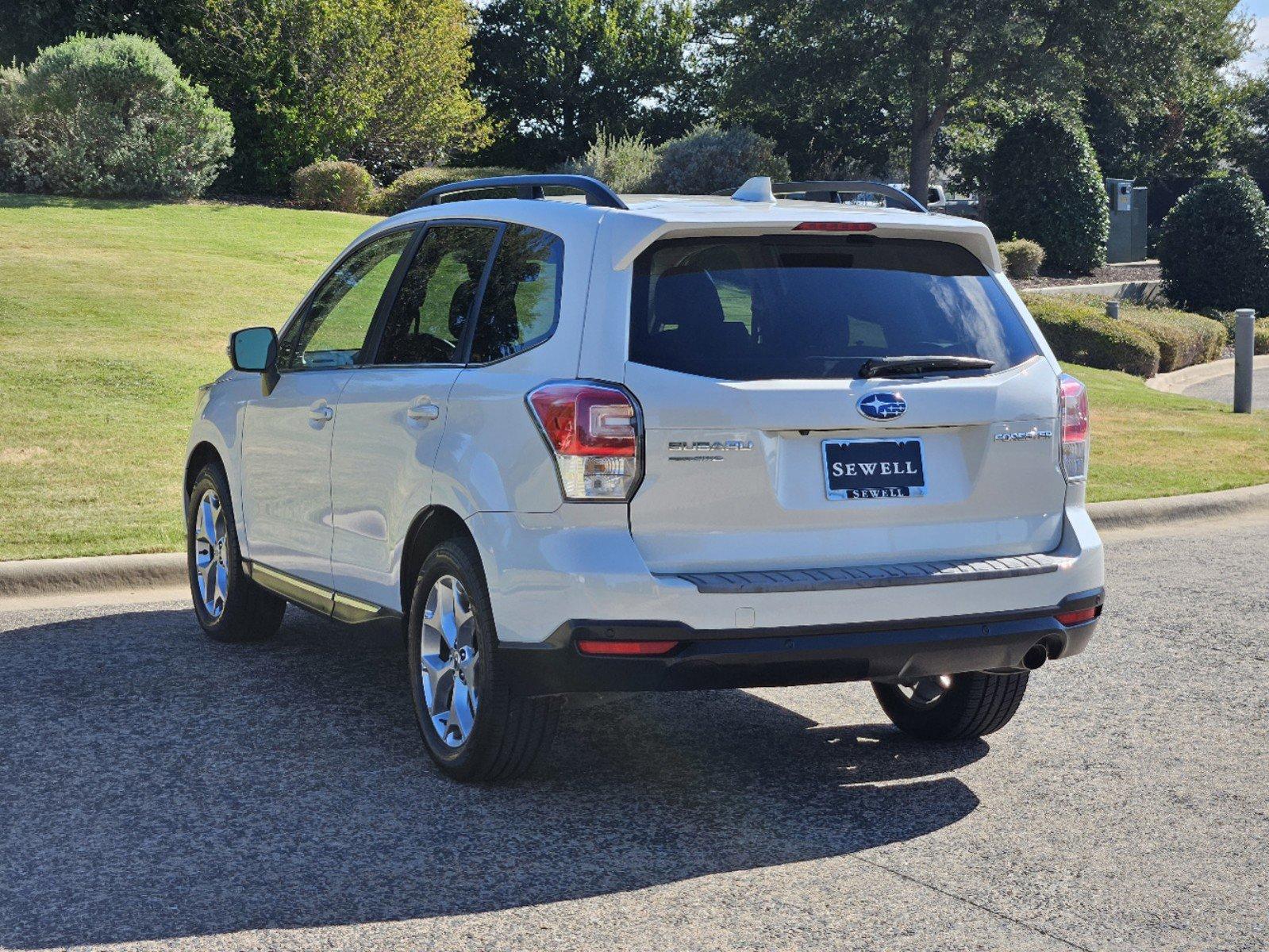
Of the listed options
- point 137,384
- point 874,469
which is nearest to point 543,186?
point 874,469

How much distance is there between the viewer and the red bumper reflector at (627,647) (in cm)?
459

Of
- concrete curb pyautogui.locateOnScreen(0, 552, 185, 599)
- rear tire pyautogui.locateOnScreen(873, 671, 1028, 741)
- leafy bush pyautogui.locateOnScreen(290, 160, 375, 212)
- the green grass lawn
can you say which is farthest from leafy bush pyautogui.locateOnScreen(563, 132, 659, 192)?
→ rear tire pyautogui.locateOnScreen(873, 671, 1028, 741)

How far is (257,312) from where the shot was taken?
18.0m

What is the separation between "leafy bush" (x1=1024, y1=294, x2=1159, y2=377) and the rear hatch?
1915 centimetres

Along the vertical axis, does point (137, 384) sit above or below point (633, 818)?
above

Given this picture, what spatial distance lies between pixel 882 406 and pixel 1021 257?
100 ft

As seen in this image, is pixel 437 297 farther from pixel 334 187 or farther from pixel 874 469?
pixel 334 187

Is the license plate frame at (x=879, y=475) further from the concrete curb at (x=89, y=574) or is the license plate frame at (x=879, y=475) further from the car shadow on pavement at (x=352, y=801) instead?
the concrete curb at (x=89, y=574)

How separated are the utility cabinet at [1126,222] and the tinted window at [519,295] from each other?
4430cm

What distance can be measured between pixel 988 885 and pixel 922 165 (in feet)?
130

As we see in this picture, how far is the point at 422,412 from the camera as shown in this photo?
538cm

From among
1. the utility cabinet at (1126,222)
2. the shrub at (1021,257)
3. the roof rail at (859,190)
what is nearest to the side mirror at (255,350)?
the roof rail at (859,190)

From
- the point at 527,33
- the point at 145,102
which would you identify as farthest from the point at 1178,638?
the point at 527,33

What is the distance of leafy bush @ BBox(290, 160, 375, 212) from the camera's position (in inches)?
1222
